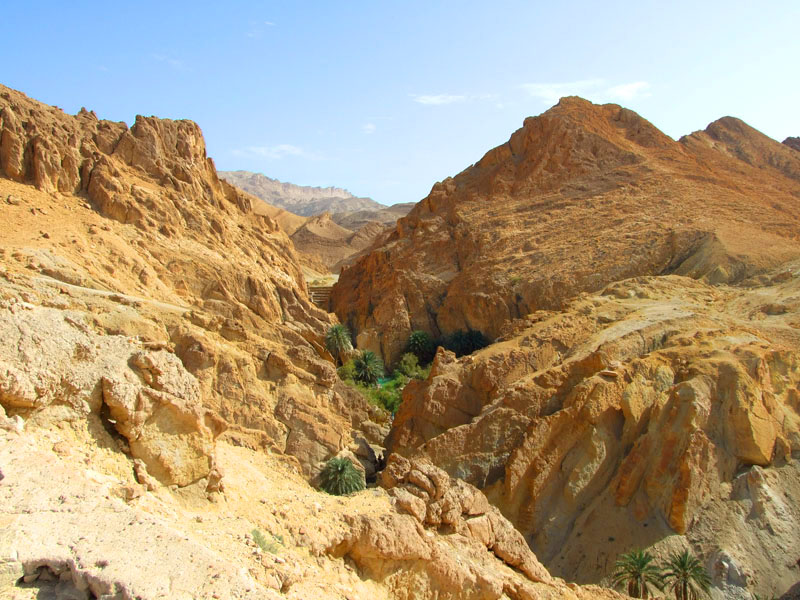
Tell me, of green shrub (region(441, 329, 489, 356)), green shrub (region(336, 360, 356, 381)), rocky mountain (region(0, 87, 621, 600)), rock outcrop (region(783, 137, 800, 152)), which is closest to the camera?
rocky mountain (region(0, 87, 621, 600))

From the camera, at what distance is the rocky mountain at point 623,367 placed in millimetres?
17266

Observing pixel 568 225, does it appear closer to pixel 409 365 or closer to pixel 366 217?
pixel 409 365

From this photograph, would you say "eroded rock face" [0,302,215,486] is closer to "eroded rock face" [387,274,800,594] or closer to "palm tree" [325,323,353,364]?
"eroded rock face" [387,274,800,594]

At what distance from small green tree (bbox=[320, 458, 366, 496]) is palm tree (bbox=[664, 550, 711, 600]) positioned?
7359mm

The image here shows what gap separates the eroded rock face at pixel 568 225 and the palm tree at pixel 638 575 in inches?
679

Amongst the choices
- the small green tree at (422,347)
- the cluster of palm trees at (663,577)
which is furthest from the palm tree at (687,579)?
the small green tree at (422,347)

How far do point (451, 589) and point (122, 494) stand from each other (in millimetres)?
5133

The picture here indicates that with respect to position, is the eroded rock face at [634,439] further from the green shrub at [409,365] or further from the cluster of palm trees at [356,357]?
the green shrub at [409,365]

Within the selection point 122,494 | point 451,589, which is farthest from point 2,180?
point 451,589

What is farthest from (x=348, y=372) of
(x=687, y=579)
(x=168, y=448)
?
(x=168, y=448)

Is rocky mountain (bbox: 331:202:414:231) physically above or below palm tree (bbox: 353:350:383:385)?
above

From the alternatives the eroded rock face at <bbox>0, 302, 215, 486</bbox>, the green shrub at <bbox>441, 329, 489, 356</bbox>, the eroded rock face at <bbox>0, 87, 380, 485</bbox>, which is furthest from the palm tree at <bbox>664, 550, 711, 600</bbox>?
the green shrub at <bbox>441, 329, 489, 356</bbox>

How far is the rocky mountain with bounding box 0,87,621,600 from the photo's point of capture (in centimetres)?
726

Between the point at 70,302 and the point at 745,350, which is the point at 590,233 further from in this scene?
the point at 70,302
